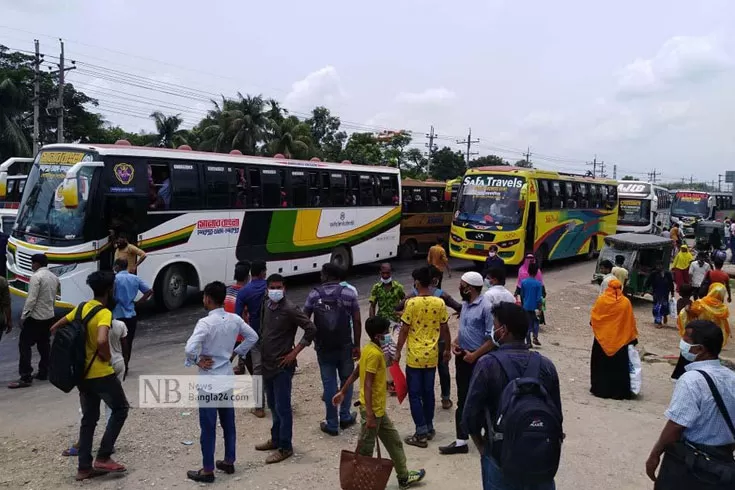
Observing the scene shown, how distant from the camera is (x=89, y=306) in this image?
468 centimetres

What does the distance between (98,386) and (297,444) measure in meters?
1.92

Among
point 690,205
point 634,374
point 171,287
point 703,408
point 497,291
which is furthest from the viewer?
point 690,205

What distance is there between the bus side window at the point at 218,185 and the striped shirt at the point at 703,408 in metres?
10.4

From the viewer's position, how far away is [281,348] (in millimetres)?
5305

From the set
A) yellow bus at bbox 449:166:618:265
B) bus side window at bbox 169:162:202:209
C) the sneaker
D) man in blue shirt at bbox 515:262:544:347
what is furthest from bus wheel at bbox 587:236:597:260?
the sneaker

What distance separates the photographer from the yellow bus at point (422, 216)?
69.7 ft

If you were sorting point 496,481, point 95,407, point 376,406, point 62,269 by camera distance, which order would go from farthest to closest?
point 62,269
point 95,407
point 376,406
point 496,481

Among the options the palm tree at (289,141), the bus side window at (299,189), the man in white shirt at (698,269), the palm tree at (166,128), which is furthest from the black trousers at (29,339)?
the palm tree at (166,128)

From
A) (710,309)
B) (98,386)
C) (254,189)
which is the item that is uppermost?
(254,189)

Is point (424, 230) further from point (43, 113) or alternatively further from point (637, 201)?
point (43, 113)

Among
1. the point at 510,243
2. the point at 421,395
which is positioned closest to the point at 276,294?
the point at 421,395

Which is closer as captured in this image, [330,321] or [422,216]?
[330,321]

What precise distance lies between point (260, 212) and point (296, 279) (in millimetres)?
3445

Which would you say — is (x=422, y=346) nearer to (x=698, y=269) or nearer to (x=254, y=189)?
(x=698, y=269)
